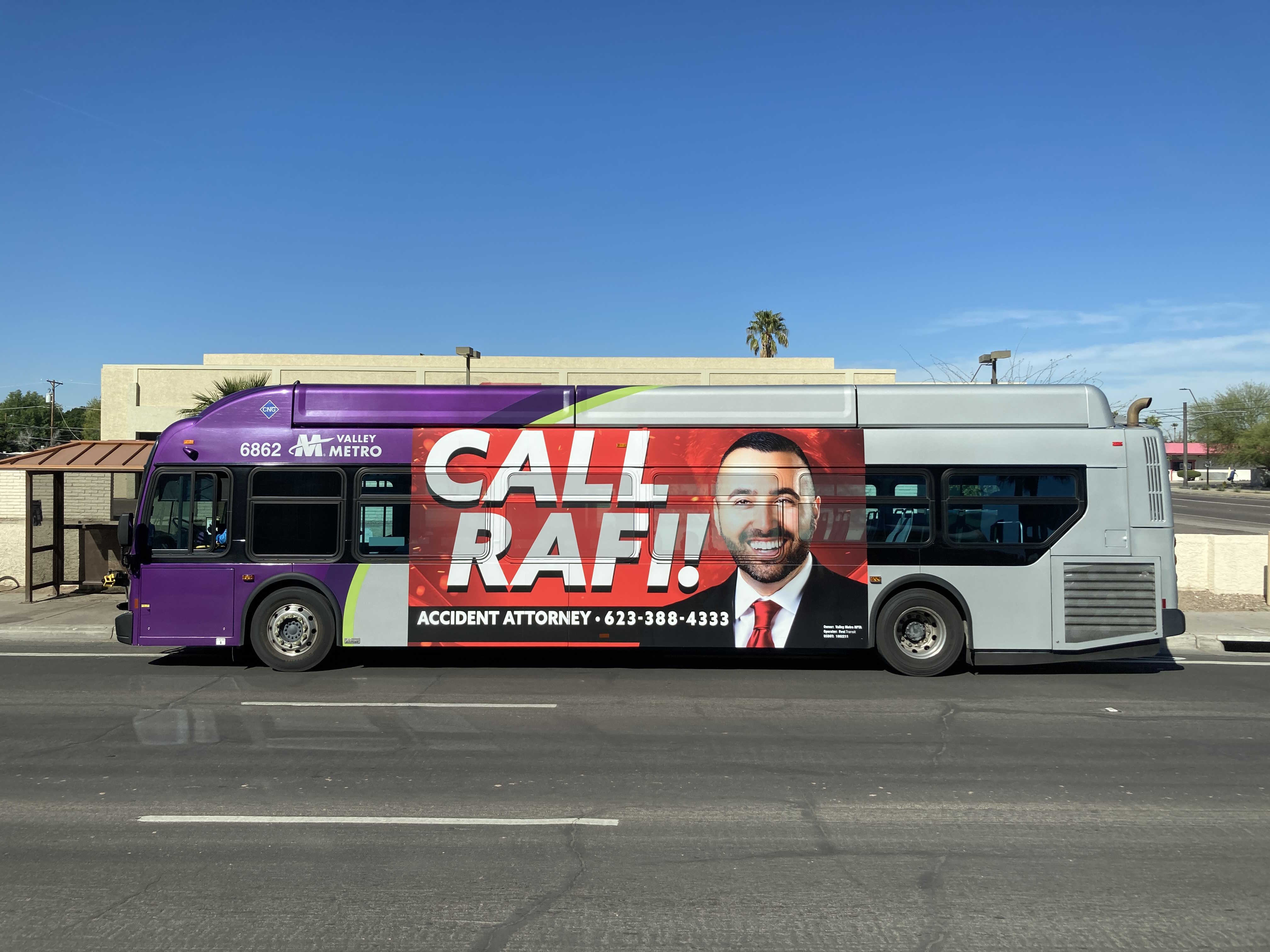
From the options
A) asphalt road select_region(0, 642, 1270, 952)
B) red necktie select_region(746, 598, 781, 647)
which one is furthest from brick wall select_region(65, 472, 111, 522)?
red necktie select_region(746, 598, 781, 647)

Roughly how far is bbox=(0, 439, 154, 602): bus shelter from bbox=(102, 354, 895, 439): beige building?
13164 millimetres

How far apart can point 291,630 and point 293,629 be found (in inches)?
0.7

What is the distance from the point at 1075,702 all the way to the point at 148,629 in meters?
10.5

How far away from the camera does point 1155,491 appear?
33.3 feet

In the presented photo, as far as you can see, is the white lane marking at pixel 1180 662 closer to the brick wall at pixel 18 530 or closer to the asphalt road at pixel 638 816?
the asphalt road at pixel 638 816

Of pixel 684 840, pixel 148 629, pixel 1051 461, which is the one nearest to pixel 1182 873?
pixel 684 840

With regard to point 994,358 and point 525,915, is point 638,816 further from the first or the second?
point 994,358

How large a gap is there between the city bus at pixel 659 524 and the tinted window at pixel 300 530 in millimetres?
23

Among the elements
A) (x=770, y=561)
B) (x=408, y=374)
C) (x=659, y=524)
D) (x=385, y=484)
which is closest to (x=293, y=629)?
(x=385, y=484)

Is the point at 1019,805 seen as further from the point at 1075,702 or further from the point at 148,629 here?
the point at 148,629

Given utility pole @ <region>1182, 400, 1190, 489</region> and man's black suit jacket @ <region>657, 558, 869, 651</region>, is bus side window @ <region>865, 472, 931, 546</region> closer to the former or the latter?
man's black suit jacket @ <region>657, 558, 869, 651</region>

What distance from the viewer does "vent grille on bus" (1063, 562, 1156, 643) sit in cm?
997

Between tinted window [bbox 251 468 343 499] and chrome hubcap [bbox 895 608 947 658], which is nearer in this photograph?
chrome hubcap [bbox 895 608 947 658]

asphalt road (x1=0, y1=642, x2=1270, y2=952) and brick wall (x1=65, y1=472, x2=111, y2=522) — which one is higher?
brick wall (x1=65, y1=472, x2=111, y2=522)
